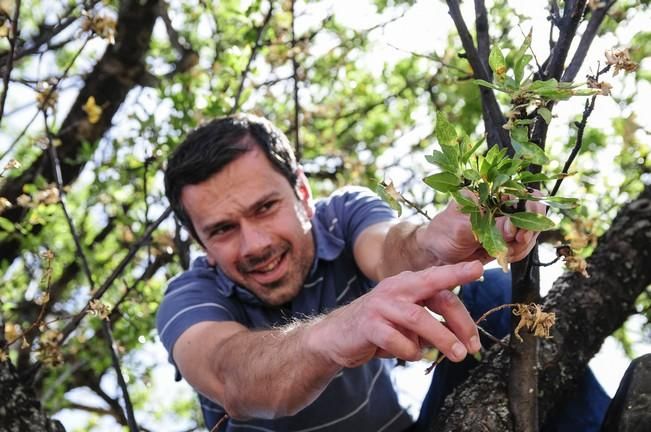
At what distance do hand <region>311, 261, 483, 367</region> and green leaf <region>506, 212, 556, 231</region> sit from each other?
4.4 inches

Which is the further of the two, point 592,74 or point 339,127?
point 339,127

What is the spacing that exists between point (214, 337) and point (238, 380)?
1.46 ft

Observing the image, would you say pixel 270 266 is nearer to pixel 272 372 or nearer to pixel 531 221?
pixel 272 372

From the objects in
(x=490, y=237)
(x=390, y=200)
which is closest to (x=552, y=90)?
(x=490, y=237)

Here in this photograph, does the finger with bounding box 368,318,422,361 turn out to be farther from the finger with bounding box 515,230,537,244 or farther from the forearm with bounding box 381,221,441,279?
the forearm with bounding box 381,221,441,279

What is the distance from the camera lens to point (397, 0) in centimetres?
383

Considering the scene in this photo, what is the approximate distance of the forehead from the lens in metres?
3.39

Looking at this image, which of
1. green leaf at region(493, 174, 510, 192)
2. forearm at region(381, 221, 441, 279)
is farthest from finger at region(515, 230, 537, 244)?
forearm at region(381, 221, 441, 279)

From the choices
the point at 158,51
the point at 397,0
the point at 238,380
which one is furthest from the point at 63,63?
the point at 238,380

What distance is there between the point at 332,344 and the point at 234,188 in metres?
1.50

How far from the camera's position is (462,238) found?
217cm

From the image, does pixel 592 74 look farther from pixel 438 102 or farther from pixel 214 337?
pixel 438 102

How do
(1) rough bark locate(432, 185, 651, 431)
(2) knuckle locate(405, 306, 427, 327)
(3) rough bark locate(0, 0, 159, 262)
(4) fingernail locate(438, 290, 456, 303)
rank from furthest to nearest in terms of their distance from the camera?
1. (3) rough bark locate(0, 0, 159, 262)
2. (1) rough bark locate(432, 185, 651, 431)
3. (4) fingernail locate(438, 290, 456, 303)
4. (2) knuckle locate(405, 306, 427, 327)

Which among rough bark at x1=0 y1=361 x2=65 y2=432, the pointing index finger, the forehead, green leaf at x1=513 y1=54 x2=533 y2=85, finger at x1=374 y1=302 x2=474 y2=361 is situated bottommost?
finger at x1=374 y1=302 x2=474 y2=361
